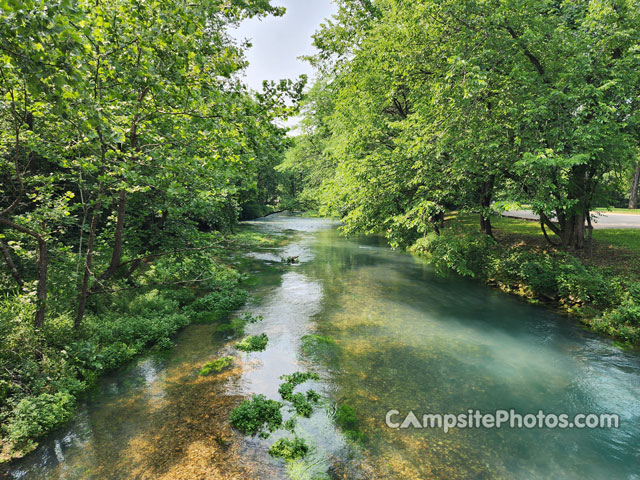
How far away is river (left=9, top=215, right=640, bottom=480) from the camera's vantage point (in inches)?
223

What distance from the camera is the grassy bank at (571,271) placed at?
10773 mm

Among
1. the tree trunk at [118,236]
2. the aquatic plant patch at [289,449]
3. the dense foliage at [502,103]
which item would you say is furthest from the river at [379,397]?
the dense foliage at [502,103]

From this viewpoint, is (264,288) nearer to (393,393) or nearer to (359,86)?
(393,393)

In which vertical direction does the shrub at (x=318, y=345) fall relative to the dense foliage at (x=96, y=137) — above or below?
below

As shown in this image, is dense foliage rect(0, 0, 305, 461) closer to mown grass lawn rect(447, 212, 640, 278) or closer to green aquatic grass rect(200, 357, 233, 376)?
green aquatic grass rect(200, 357, 233, 376)

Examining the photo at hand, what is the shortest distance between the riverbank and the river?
403 mm

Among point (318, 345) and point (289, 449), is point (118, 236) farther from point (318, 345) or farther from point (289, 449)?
point (289, 449)

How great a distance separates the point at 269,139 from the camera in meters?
6.61

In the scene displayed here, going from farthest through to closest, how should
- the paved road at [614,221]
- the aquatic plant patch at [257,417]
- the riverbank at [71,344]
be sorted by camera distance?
the paved road at [614,221] → the aquatic plant patch at [257,417] → the riverbank at [71,344]

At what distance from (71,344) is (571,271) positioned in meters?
17.8

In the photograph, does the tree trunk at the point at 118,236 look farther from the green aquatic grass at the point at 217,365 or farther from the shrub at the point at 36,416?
the green aquatic grass at the point at 217,365

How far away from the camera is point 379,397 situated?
7.65m

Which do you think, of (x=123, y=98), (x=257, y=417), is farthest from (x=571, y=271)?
(x=123, y=98)

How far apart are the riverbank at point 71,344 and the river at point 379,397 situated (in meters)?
0.40
